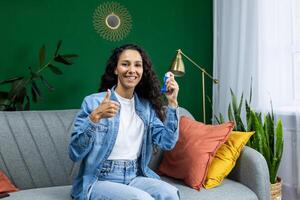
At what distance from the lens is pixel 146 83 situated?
6.73 feet

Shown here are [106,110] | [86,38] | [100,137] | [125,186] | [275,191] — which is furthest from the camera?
[86,38]

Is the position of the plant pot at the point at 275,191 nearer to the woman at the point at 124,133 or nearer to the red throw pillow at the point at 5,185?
the woman at the point at 124,133

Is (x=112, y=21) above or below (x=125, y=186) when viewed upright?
above

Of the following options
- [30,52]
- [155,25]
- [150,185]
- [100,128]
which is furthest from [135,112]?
[155,25]

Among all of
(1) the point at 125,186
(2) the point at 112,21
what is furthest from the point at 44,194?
(2) the point at 112,21

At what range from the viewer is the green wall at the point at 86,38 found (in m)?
2.87

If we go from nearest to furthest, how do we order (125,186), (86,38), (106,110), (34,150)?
(106,110) → (125,186) → (34,150) → (86,38)

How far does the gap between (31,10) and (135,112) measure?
1.53 m

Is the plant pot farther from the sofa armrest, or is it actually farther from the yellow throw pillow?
the yellow throw pillow

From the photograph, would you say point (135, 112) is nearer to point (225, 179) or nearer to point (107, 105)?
point (107, 105)

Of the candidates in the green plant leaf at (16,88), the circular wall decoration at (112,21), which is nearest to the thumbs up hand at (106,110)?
the green plant leaf at (16,88)

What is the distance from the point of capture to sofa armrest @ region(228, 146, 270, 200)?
2.05 m

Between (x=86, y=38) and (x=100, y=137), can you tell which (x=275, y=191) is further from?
(x=86, y=38)

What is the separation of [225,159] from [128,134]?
662mm
